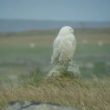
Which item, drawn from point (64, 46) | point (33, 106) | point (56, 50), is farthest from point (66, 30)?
point (33, 106)

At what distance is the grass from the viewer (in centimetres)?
816

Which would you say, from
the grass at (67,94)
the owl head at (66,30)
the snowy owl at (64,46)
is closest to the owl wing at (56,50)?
the snowy owl at (64,46)

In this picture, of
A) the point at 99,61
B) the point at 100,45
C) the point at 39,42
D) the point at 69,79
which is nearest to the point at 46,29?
the point at 39,42

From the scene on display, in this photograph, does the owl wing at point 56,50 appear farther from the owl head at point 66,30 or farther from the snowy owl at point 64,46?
the owl head at point 66,30

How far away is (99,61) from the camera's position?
46469mm

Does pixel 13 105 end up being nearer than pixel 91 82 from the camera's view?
Yes

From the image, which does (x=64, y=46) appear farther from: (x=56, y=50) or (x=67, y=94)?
(x=67, y=94)

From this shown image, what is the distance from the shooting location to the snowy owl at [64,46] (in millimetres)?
11250

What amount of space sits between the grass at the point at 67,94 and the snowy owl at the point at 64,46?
56.0 inches

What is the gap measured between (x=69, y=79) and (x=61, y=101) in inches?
84.6

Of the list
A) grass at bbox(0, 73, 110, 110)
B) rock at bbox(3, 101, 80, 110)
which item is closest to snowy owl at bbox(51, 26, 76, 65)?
grass at bbox(0, 73, 110, 110)

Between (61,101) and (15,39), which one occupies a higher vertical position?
(61,101)

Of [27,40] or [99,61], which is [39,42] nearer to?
[27,40]

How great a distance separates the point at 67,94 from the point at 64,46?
2.82 metres
